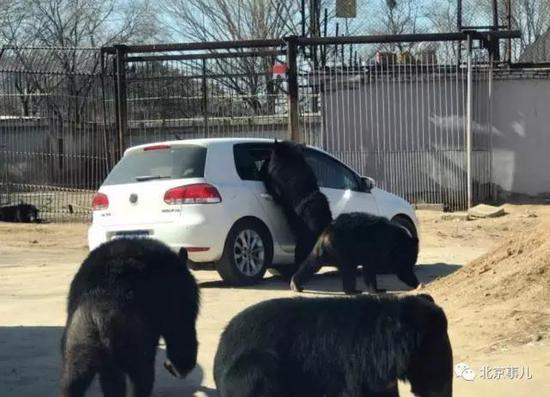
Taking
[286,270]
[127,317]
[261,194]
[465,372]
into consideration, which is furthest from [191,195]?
[127,317]

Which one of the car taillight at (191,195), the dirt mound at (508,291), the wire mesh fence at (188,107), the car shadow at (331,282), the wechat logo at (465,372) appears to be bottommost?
the car shadow at (331,282)

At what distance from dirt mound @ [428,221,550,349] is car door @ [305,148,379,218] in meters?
2.87

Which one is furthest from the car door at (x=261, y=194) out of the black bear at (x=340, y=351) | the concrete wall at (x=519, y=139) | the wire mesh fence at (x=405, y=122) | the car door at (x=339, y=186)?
the concrete wall at (x=519, y=139)

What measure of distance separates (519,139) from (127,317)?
16229 mm

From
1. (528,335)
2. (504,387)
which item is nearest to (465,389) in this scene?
(504,387)

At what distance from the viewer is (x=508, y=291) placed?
25.4ft

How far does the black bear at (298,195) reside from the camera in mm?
10859

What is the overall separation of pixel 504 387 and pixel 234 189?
5.35 meters

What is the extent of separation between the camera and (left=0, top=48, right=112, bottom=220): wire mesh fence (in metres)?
19.5

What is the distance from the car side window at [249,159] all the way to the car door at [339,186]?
578 millimetres

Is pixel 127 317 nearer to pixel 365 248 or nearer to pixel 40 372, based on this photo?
pixel 40 372

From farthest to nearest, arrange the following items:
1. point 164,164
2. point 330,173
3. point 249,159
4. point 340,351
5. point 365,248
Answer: point 330,173 → point 249,159 → point 164,164 → point 365,248 → point 340,351

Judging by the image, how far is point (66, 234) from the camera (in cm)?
1752

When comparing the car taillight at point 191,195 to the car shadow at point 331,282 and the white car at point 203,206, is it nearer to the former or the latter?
the white car at point 203,206
